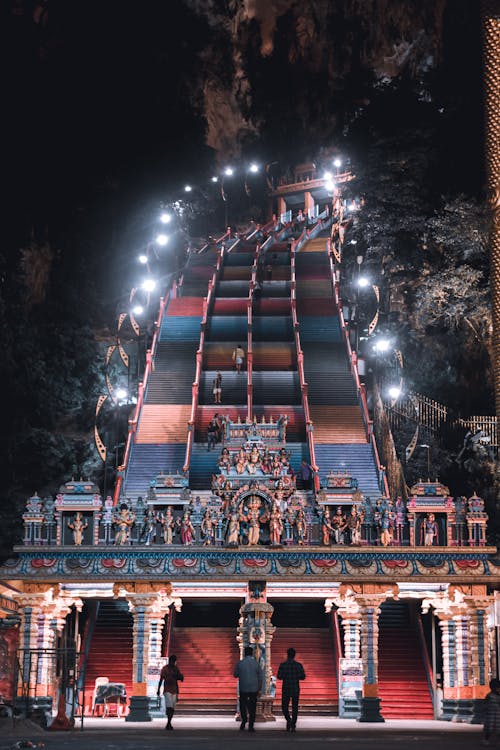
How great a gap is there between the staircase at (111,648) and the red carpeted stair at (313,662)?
11.2ft

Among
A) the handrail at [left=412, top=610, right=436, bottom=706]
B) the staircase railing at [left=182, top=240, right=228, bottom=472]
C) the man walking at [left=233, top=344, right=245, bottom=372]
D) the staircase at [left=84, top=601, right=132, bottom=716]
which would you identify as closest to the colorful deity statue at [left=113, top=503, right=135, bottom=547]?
the staircase at [left=84, top=601, right=132, bottom=716]

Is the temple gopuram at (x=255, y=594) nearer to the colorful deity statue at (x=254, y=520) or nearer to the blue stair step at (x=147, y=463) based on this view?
the colorful deity statue at (x=254, y=520)

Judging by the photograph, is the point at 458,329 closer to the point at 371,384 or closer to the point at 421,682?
the point at 371,384

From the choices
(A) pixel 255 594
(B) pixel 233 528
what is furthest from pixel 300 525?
(A) pixel 255 594

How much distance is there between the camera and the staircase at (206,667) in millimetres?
24234

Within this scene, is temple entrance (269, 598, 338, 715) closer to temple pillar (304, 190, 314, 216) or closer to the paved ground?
the paved ground

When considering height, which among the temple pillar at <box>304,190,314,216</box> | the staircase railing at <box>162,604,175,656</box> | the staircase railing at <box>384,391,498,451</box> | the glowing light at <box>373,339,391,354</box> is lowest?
the staircase railing at <box>162,604,175,656</box>

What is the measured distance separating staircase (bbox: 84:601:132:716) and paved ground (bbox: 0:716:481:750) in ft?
7.86

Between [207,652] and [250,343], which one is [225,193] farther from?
[207,652]

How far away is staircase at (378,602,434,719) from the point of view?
24.1 metres

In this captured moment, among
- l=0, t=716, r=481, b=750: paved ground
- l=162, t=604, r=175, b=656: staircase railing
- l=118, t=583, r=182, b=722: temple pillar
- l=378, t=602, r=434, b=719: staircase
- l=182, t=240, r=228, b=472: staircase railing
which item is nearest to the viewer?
l=0, t=716, r=481, b=750: paved ground

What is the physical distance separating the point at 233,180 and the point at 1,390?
37.2 m

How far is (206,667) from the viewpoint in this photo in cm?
2511

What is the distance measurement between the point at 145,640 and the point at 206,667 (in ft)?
9.15
